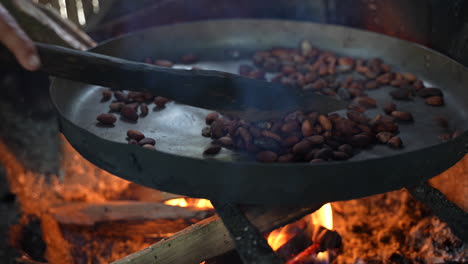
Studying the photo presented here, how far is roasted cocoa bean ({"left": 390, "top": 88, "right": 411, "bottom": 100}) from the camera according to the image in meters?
1.16

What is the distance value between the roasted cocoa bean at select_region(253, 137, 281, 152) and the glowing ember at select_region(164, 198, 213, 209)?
36 cm

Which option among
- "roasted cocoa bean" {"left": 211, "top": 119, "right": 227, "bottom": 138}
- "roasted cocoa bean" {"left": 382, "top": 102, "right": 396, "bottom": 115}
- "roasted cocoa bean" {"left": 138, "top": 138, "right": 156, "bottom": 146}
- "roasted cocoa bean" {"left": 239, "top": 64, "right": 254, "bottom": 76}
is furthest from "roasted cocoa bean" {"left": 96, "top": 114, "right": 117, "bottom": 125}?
"roasted cocoa bean" {"left": 382, "top": 102, "right": 396, "bottom": 115}

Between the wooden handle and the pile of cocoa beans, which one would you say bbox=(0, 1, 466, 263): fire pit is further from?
the wooden handle

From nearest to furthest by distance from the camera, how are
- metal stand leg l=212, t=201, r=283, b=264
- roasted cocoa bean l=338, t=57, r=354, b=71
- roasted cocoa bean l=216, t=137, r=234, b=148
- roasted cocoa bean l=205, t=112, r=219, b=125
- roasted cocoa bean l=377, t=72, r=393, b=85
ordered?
metal stand leg l=212, t=201, r=283, b=264, roasted cocoa bean l=216, t=137, r=234, b=148, roasted cocoa bean l=205, t=112, r=219, b=125, roasted cocoa bean l=377, t=72, r=393, b=85, roasted cocoa bean l=338, t=57, r=354, b=71

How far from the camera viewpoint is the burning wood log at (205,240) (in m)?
0.87

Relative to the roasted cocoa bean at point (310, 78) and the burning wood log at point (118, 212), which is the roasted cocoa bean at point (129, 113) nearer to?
the burning wood log at point (118, 212)

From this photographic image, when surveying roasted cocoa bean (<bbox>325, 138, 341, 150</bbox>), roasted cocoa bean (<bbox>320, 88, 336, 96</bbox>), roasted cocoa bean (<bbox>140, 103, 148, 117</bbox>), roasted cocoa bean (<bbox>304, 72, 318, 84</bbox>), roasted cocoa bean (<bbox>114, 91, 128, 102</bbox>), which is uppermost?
roasted cocoa bean (<bbox>325, 138, 341, 150</bbox>)

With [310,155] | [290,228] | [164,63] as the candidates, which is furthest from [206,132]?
[164,63]

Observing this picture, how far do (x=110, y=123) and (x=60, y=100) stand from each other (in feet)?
0.51

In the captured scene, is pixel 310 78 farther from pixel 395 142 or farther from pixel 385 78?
pixel 395 142

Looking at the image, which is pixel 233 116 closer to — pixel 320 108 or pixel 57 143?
pixel 320 108

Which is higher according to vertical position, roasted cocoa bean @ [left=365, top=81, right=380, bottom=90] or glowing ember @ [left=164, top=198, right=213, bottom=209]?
roasted cocoa bean @ [left=365, top=81, right=380, bottom=90]

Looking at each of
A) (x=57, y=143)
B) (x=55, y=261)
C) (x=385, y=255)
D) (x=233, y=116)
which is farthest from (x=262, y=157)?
(x=57, y=143)

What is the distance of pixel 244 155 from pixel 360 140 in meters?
0.25
